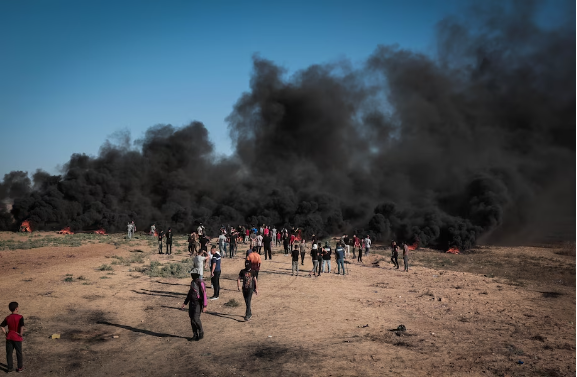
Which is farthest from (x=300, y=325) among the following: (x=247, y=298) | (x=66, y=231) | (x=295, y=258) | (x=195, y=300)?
(x=66, y=231)

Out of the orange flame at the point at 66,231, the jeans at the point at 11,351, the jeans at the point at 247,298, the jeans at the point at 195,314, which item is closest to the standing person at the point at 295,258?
the jeans at the point at 247,298

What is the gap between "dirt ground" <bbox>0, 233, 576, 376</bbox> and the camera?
9.37 metres

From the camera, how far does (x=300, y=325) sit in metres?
12.5

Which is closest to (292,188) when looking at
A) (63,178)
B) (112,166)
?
(112,166)

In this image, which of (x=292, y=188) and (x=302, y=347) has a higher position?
(x=292, y=188)

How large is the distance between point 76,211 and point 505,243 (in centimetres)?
5750

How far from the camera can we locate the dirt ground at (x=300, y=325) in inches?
369

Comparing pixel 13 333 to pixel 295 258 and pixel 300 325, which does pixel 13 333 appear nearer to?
pixel 300 325

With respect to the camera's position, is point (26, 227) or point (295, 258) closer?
point (295, 258)

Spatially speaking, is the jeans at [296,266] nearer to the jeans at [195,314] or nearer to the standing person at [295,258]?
the standing person at [295,258]

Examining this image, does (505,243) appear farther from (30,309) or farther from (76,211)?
(76,211)

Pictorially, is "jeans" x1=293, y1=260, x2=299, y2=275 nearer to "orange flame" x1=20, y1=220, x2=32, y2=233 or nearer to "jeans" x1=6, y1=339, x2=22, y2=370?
"jeans" x1=6, y1=339, x2=22, y2=370

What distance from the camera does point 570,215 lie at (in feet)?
194

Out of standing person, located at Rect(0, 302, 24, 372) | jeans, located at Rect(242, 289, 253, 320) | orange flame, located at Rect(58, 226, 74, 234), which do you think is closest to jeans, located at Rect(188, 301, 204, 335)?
jeans, located at Rect(242, 289, 253, 320)
